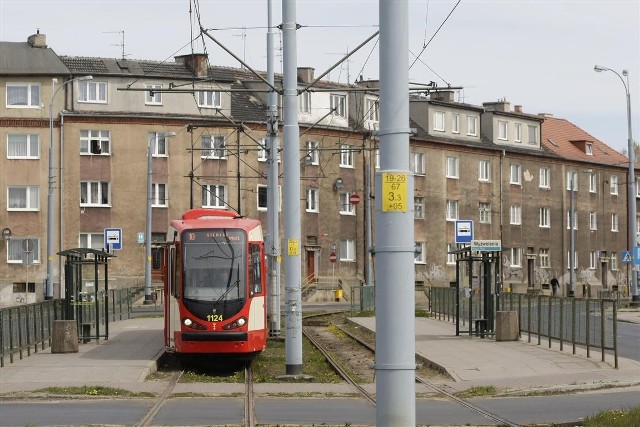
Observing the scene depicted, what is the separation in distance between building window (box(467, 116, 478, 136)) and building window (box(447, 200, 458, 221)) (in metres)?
4.89

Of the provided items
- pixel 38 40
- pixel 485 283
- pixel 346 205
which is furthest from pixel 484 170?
pixel 485 283

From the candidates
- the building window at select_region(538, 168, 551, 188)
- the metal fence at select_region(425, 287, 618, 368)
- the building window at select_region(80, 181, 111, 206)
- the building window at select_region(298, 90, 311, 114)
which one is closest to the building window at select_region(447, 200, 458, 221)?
the building window at select_region(538, 168, 551, 188)

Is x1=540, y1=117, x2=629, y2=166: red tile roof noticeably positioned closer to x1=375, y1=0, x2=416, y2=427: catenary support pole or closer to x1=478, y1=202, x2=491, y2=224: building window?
x1=478, y1=202, x2=491, y2=224: building window

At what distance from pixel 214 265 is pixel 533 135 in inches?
2550

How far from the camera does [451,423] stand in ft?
53.2

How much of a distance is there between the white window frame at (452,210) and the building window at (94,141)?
2303 centimetres

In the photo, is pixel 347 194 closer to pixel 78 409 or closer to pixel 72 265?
pixel 72 265

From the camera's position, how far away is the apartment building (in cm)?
6719

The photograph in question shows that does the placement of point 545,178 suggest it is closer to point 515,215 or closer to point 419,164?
point 515,215

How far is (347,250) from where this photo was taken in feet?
247

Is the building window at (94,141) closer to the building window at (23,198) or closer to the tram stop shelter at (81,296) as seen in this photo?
the building window at (23,198)

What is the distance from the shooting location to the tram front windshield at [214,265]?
25719mm

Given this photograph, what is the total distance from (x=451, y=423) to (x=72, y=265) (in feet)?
51.4

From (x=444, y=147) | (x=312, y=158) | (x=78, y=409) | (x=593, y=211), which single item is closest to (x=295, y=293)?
(x=78, y=409)
